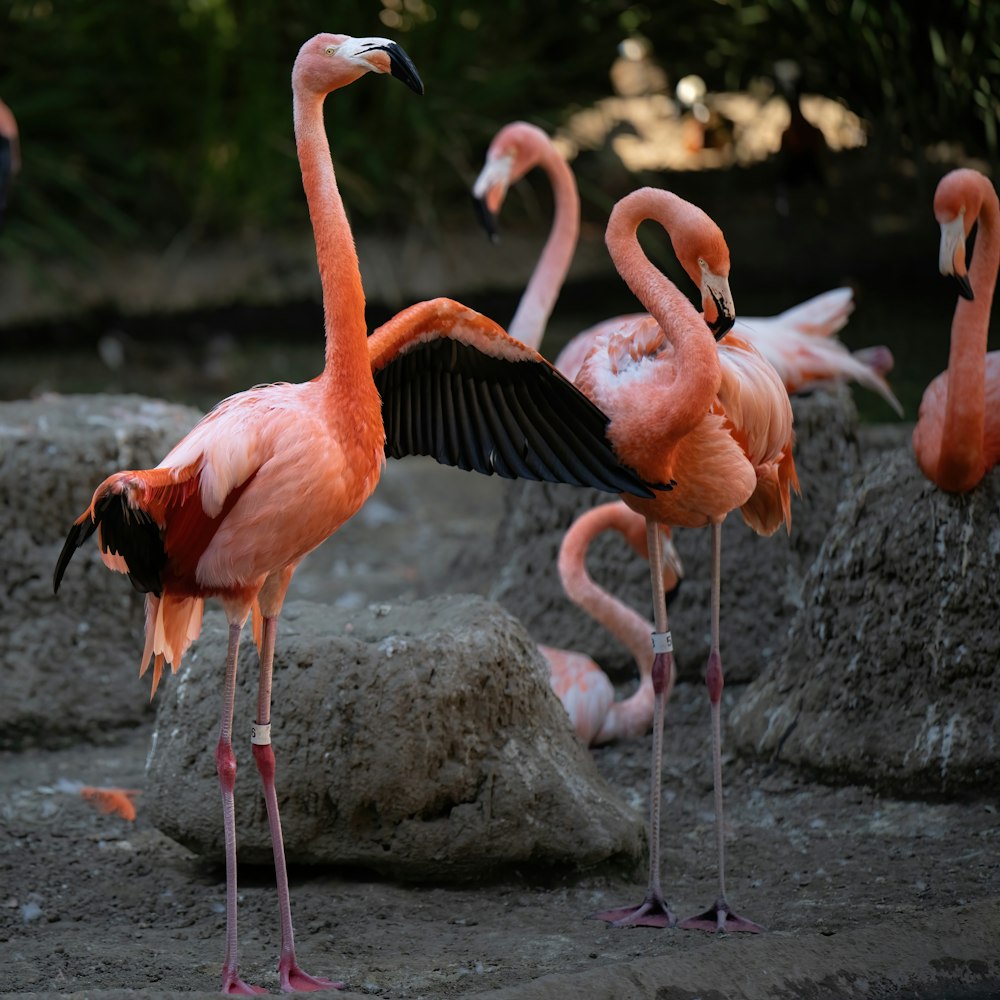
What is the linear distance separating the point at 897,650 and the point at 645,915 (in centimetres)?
119

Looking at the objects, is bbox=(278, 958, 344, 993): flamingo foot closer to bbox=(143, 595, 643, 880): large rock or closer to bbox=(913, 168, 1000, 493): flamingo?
bbox=(143, 595, 643, 880): large rock

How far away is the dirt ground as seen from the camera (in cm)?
271

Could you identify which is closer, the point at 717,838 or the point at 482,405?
the point at 717,838

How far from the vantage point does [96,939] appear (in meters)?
3.08

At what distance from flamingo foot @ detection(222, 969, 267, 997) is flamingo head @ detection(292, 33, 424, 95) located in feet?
5.33

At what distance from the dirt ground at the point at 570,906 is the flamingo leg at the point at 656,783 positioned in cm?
5

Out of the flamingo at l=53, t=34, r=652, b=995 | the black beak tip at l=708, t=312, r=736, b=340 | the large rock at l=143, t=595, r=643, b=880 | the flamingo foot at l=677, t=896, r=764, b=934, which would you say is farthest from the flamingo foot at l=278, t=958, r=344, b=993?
the black beak tip at l=708, t=312, r=736, b=340

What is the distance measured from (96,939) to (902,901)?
65.3 inches

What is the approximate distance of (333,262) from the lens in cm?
293

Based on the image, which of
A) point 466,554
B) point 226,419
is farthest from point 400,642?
point 466,554

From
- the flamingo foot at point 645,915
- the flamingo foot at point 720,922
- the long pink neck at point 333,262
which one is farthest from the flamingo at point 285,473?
the flamingo foot at point 720,922

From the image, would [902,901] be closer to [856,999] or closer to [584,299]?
[856,999]

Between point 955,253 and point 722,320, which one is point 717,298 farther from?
point 955,253

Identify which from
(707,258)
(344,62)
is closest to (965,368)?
(707,258)
